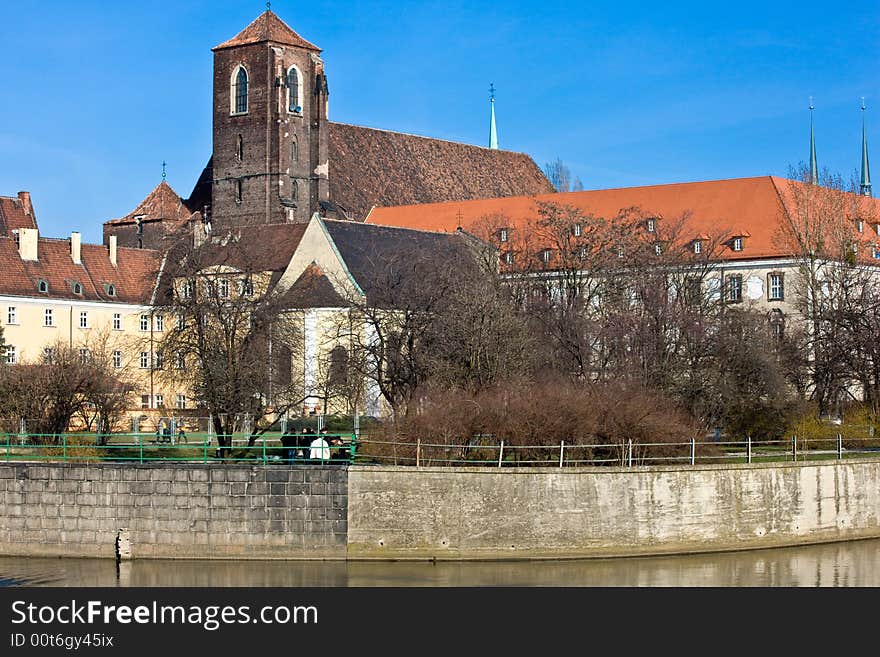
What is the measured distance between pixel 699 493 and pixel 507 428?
5.05m

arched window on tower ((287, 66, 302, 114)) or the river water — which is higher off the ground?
arched window on tower ((287, 66, 302, 114))

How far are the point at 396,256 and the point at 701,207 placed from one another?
23.6 meters

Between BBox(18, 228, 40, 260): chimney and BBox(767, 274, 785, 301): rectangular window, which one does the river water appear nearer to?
BBox(18, 228, 40, 260): chimney

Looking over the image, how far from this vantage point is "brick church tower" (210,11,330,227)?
93.4m

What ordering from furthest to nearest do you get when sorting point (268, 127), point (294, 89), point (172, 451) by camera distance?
1. point (294, 89)
2. point (268, 127)
3. point (172, 451)

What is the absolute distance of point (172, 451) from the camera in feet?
157

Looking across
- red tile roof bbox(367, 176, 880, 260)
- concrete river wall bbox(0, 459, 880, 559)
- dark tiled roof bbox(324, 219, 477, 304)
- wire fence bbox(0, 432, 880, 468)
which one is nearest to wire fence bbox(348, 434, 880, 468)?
wire fence bbox(0, 432, 880, 468)

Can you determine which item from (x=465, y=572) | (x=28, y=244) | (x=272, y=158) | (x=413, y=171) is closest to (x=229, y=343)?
(x=465, y=572)

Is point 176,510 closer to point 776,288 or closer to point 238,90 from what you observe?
point 776,288

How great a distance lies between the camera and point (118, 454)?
44656 mm

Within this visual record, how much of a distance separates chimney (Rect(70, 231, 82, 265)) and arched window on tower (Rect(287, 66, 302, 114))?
1912 cm

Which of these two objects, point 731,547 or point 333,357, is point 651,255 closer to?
point 333,357

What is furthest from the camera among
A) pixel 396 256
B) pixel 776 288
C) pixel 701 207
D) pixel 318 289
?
pixel 701 207
